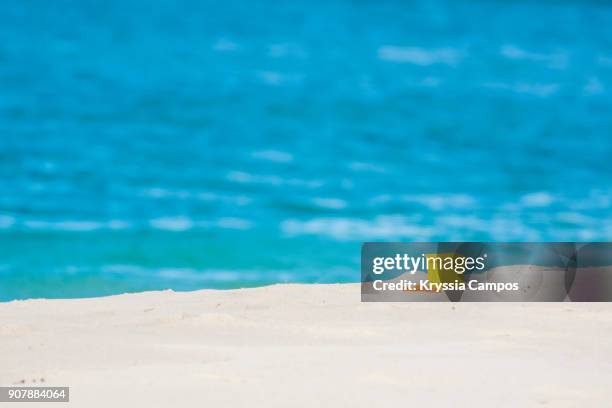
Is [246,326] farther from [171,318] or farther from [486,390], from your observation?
[486,390]

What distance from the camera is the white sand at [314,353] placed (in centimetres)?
556

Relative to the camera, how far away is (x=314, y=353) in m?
7.07

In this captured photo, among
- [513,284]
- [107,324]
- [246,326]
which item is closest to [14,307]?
[107,324]

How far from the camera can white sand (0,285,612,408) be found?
5.56 meters

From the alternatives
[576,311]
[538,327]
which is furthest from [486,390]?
[576,311]

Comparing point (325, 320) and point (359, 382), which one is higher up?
point (325, 320)

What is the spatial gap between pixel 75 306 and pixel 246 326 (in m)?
3.71

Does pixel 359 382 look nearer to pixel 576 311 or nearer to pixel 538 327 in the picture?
pixel 538 327

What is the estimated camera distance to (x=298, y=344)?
7809mm

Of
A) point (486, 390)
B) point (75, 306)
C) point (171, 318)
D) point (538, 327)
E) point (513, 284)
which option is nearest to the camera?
point (486, 390)

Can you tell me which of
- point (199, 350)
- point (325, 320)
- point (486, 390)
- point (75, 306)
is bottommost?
point (486, 390)

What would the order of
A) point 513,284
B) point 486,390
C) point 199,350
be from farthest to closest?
point 513,284
point 199,350
point 486,390

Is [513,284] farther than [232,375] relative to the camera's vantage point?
Yes

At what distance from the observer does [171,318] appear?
9297mm
